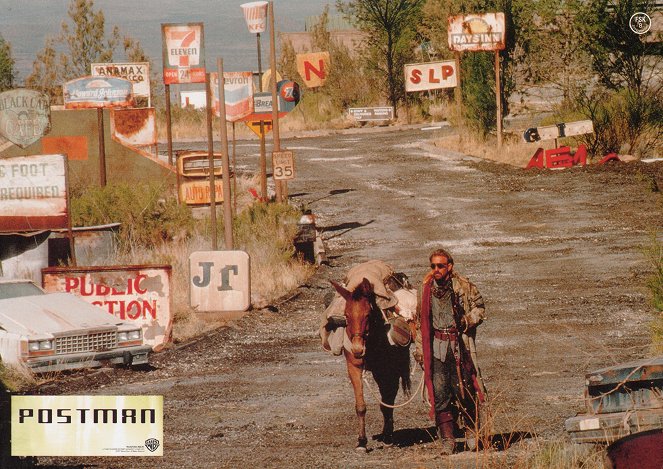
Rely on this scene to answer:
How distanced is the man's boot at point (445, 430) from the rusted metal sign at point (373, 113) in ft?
147

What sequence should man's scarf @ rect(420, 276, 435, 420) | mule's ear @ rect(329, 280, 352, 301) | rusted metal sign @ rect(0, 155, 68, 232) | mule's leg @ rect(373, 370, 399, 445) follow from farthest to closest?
rusted metal sign @ rect(0, 155, 68, 232) → mule's leg @ rect(373, 370, 399, 445) → mule's ear @ rect(329, 280, 352, 301) → man's scarf @ rect(420, 276, 435, 420)

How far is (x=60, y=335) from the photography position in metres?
17.0

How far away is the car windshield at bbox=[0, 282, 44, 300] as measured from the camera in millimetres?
18391

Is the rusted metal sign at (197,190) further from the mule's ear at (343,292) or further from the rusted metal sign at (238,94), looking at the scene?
the mule's ear at (343,292)

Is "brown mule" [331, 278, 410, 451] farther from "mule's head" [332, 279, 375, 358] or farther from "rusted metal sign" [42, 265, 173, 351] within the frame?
"rusted metal sign" [42, 265, 173, 351]

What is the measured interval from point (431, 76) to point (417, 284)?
84.7ft

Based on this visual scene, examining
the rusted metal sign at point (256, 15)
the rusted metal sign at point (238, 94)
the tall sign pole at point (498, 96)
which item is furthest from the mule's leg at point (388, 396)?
the tall sign pole at point (498, 96)

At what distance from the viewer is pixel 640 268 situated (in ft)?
80.8

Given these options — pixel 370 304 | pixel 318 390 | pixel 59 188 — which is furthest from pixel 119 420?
pixel 59 188

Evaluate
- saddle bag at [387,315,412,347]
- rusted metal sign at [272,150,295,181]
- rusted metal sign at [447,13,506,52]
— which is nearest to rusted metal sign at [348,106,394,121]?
rusted metal sign at [447,13,506,52]

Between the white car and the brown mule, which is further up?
the brown mule

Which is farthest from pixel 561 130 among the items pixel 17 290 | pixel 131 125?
pixel 17 290

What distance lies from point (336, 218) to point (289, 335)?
1214 cm

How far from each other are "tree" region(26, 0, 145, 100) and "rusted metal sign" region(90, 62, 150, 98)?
42.4 ft
